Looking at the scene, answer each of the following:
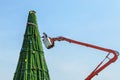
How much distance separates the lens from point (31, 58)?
65.2 meters

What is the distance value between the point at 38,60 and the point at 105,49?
1395cm

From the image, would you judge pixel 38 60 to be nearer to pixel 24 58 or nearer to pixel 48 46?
pixel 24 58

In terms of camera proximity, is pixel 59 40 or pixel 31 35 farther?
pixel 31 35

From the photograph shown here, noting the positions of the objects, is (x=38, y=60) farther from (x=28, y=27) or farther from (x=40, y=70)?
(x=28, y=27)

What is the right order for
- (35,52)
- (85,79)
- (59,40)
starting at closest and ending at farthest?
(85,79)
(59,40)
(35,52)

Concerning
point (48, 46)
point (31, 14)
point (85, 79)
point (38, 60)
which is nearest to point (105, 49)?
point (85, 79)

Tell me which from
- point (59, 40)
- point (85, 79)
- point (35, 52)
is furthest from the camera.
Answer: point (35, 52)

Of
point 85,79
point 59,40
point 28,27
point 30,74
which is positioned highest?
point 28,27

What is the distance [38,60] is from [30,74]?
3.59m

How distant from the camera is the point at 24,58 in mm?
65375

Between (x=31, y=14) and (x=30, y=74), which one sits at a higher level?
(x=31, y=14)

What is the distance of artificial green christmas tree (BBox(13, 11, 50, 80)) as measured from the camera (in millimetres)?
64125

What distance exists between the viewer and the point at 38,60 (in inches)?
2589

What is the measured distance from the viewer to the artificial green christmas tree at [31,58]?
64125 millimetres
